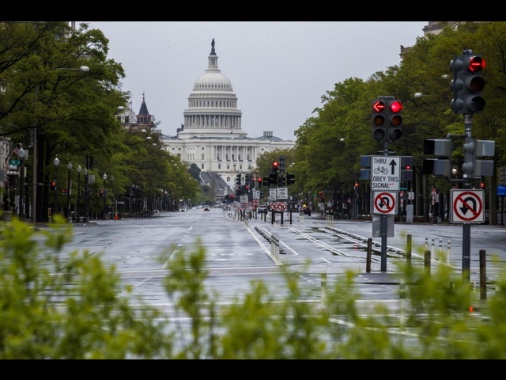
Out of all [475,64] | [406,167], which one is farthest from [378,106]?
[475,64]

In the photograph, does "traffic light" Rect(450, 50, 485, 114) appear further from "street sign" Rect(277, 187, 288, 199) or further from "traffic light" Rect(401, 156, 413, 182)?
"street sign" Rect(277, 187, 288, 199)

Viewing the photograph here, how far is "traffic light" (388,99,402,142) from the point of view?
3438cm

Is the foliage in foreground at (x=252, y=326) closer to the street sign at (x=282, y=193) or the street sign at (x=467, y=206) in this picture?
the street sign at (x=467, y=206)

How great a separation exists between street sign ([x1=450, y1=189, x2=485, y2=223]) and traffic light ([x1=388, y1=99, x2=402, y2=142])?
8512 millimetres

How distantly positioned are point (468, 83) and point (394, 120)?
1067 cm

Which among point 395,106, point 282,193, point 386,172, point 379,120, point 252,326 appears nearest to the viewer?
point 252,326

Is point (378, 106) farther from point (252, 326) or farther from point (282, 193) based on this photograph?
point (282, 193)

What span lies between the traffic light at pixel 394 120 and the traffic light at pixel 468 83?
33.0 ft

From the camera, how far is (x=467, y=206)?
2595 centimetres

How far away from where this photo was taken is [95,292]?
9.60 metres
